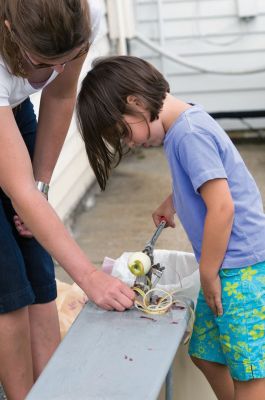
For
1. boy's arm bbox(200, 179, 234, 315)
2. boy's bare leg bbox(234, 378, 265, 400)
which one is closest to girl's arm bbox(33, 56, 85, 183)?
boy's arm bbox(200, 179, 234, 315)

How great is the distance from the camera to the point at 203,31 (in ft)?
22.3

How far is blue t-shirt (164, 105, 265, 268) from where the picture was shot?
7.32ft

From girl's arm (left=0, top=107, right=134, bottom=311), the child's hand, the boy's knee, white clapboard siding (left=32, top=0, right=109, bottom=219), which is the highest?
girl's arm (left=0, top=107, right=134, bottom=311)

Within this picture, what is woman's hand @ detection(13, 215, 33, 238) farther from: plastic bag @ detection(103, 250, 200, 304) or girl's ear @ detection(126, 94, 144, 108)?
girl's ear @ detection(126, 94, 144, 108)

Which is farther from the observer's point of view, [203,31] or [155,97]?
[203,31]

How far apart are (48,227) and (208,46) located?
4.86m

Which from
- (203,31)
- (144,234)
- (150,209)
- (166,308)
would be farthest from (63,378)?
(203,31)

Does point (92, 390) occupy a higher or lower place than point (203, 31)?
higher

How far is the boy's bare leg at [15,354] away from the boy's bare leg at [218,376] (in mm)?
527

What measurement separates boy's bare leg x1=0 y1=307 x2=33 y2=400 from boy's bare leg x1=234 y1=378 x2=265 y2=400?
66 centimetres

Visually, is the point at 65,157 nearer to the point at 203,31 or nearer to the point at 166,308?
the point at 203,31

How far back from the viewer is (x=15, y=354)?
2.57 metres

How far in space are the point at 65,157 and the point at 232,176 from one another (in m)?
3.05

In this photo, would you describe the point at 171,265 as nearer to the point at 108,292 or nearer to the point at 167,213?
the point at 167,213
